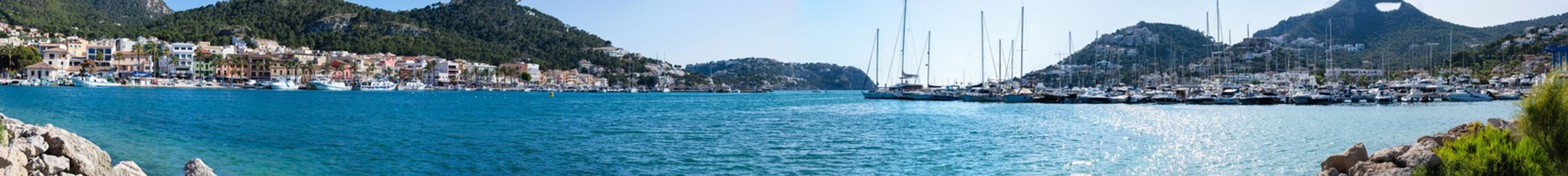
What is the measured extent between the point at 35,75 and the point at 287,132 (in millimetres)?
95018

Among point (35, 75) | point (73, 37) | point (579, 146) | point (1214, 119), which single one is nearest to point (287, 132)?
point (579, 146)

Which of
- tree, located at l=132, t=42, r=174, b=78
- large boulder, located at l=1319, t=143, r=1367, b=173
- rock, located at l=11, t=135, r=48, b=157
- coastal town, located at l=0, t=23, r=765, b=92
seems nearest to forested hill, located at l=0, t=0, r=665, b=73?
coastal town, located at l=0, t=23, r=765, b=92

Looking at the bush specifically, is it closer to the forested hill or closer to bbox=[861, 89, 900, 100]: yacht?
bbox=[861, 89, 900, 100]: yacht

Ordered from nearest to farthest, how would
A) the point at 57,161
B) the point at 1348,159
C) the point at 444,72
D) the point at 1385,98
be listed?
the point at 57,161 < the point at 1348,159 < the point at 1385,98 < the point at 444,72

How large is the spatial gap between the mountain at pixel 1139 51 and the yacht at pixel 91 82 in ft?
312

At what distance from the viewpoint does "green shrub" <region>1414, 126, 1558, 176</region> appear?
9.59m

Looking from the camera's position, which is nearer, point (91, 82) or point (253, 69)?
point (91, 82)

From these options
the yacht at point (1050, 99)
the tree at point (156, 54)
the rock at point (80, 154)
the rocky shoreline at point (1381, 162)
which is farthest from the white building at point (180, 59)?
the rocky shoreline at point (1381, 162)

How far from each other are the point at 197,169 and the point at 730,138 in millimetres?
12698

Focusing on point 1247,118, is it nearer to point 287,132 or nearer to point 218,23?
point 287,132

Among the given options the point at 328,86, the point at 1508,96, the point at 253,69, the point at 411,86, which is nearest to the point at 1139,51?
the point at 1508,96

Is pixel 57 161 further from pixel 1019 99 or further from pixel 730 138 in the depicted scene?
pixel 1019 99

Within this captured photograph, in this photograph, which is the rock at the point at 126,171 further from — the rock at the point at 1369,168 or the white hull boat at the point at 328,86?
the white hull boat at the point at 328,86

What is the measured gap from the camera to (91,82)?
323 feet
